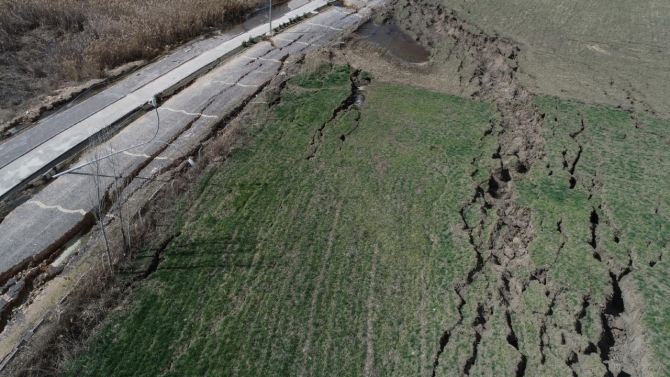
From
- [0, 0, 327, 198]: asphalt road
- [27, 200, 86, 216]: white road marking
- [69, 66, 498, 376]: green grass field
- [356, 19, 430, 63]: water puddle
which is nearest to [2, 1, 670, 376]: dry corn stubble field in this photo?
[69, 66, 498, 376]: green grass field

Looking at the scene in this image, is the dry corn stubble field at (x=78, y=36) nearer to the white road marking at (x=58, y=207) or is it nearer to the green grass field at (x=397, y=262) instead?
the white road marking at (x=58, y=207)

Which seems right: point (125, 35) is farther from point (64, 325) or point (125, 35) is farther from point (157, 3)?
point (64, 325)

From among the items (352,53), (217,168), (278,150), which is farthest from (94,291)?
(352,53)

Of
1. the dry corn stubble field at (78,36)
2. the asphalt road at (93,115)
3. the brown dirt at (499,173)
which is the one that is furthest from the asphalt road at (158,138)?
the dry corn stubble field at (78,36)

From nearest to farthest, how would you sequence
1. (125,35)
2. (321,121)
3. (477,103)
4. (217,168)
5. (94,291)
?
(94,291) < (217,168) < (321,121) < (477,103) < (125,35)

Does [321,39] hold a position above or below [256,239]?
above

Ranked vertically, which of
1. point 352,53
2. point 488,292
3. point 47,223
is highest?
point 352,53

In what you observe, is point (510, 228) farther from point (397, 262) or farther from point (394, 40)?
point (394, 40)

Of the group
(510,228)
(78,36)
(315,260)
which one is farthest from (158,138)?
(510,228)
